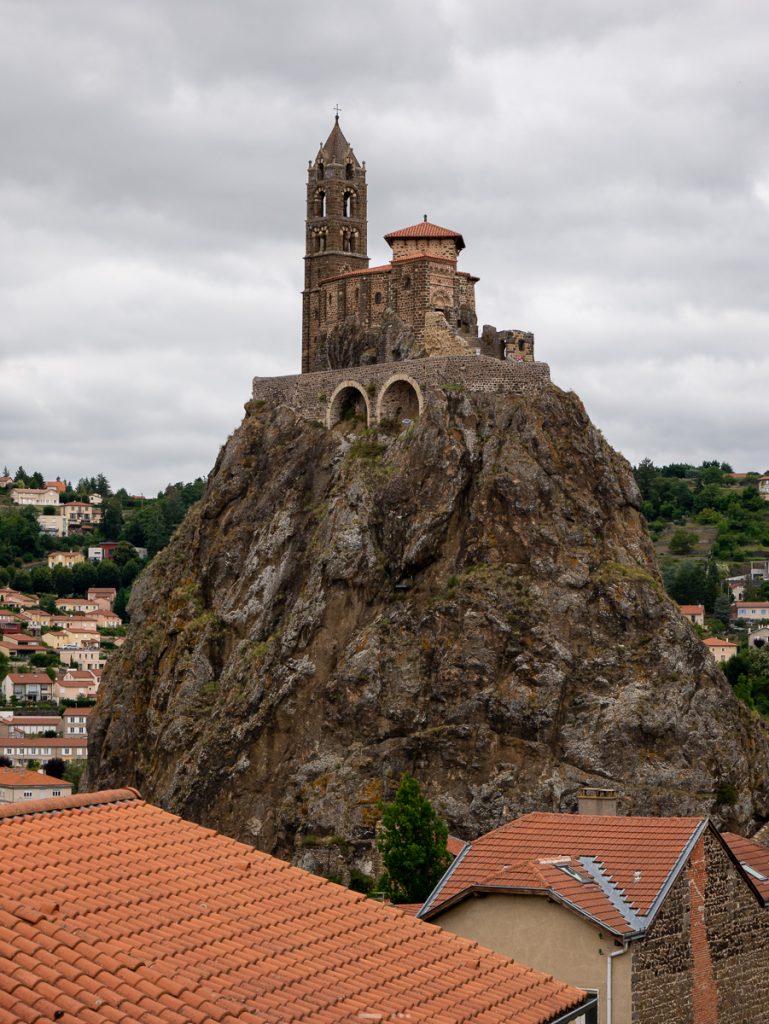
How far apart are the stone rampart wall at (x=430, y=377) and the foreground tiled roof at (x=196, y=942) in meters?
76.8

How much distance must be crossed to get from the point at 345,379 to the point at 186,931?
85.0 meters

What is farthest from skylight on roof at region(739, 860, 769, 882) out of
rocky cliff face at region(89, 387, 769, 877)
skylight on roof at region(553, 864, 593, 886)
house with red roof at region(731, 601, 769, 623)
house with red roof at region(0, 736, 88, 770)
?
house with red roof at region(731, 601, 769, 623)

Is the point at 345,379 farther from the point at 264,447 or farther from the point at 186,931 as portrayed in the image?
the point at 186,931

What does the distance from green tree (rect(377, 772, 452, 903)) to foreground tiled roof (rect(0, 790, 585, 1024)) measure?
36310 mm

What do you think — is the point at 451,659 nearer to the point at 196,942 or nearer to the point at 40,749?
the point at 40,749

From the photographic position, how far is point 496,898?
24656 millimetres

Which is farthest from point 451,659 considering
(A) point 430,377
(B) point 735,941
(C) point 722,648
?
(C) point 722,648

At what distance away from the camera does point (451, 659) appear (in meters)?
87.7

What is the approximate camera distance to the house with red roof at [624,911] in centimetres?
2381

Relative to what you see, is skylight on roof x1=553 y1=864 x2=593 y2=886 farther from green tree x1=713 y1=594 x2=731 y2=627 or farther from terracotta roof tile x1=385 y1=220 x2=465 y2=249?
green tree x1=713 y1=594 x2=731 y2=627

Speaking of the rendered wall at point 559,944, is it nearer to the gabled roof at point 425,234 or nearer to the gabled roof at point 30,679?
the gabled roof at point 425,234

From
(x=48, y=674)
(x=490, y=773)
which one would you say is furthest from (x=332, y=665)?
(x=48, y=674)

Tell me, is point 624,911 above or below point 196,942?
below

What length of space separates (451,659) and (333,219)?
118 ft
